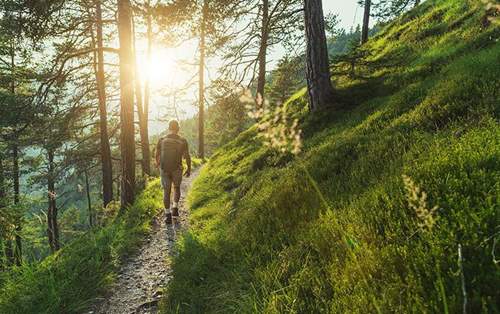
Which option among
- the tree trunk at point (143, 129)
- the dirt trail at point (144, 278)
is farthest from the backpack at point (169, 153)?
the tree trunk at point (143, 129)

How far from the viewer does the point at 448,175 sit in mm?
3057

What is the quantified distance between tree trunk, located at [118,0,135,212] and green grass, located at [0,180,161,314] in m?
4.41

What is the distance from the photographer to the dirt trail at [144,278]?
507 cm

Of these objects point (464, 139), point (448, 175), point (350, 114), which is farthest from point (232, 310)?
point (350, 114)

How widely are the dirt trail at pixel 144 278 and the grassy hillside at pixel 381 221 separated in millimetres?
478

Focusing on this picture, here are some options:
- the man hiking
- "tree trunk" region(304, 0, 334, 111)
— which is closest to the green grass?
the man hiking

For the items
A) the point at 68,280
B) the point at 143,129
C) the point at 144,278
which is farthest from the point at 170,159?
the point at 143,129

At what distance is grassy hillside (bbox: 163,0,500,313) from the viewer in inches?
91.0

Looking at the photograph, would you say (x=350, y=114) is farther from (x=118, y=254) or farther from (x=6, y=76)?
(x=6, y=76)

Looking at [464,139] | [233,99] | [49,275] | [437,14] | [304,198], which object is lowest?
[49,275]

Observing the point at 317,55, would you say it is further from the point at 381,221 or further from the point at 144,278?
the point at 381,221

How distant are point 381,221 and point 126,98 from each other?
1007cm

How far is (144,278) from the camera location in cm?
599

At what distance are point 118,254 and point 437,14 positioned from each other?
13259 millimetres
